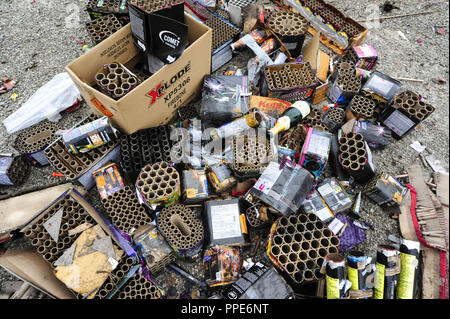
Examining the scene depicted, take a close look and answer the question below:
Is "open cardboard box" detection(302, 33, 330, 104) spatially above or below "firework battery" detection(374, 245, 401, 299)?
above

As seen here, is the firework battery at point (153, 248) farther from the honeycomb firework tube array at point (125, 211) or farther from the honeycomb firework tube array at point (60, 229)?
the honeycomb firework tube array at point (60, 229)

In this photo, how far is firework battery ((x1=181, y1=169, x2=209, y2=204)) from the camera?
3191 mm

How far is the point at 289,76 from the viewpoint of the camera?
389 cm

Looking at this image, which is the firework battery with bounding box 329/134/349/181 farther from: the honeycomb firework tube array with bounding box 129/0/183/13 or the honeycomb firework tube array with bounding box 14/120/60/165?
the honeycomb firework tube array with bounding box 14/120/60/165

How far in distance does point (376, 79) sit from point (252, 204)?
271 centimetres

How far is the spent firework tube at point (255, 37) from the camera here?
439 cm

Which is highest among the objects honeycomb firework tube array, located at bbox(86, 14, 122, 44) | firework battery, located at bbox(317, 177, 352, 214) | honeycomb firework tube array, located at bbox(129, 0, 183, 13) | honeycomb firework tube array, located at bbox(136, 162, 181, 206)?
honeycomb firework tube array, located at bbox(129, 0, 183, 13)

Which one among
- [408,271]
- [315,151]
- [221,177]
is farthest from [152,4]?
[408,271]

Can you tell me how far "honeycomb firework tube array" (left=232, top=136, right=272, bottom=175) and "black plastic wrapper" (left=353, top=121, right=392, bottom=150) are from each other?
146cm

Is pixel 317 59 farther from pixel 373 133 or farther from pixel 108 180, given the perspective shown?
pixel 108 180

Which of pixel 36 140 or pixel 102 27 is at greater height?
pixel 102 27

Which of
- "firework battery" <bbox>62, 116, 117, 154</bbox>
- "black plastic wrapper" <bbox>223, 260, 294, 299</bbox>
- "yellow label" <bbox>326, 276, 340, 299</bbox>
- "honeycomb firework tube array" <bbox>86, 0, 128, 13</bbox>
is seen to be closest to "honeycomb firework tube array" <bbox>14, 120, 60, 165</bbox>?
"firework battery" <bbox>62, 116, 117, 154</bbox>

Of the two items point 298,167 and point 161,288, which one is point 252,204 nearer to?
point 298,167

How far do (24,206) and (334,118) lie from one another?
4.21 metres
